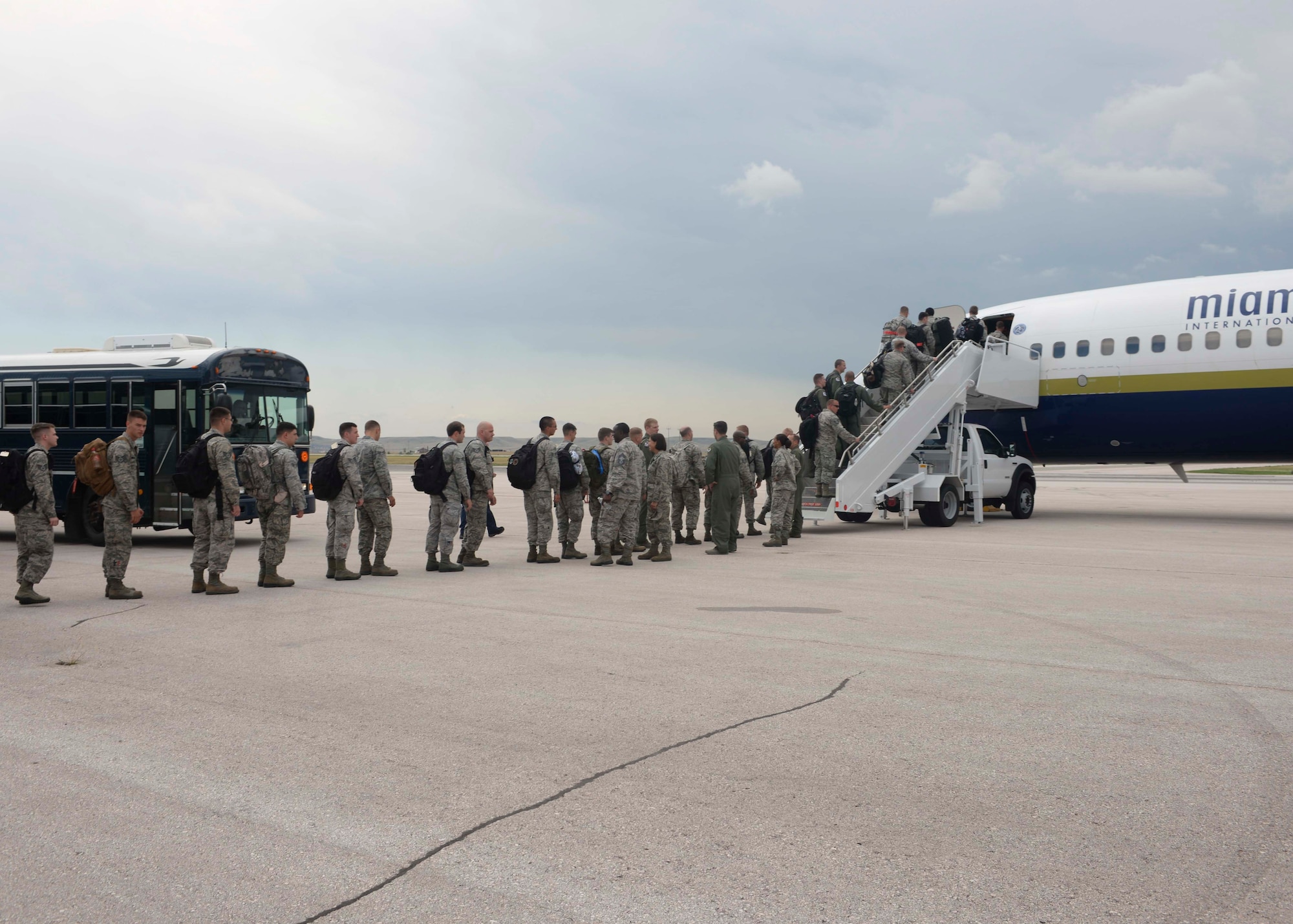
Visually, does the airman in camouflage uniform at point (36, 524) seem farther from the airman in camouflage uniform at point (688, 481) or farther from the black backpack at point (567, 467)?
the airman in camouflage uniform at point (688, 481)

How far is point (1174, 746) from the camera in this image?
4652 mm

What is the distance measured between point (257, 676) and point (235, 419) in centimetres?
956

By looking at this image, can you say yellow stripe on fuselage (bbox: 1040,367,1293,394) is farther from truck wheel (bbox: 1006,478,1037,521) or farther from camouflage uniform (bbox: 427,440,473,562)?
camouflage uniform (bbox: 427,440,473,562)

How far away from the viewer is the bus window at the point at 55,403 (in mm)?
15211

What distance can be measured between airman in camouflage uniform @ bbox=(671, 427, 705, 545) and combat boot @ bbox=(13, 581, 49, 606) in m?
8.03

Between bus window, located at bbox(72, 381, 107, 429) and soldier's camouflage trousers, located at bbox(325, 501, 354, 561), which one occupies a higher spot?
bus window, located at bbox(72, 381, 107, 429)

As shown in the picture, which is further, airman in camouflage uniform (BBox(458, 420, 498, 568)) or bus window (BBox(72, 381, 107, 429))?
bus window (BBox(72, 381, 107, 429))

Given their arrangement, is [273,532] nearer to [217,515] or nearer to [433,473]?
[217,515]

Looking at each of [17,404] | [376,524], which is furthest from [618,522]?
[17,404]

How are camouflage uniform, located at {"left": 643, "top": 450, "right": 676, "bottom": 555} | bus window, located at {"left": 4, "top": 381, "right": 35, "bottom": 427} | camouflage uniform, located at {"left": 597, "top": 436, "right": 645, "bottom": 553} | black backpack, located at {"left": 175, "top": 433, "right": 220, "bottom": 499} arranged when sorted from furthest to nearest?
bus window, located at {"left": 4, "top": 381, "right": 35, "bottom": 427}, camouflage uniform, located at {"left": 643, "top": 450, "right": 676, "bottom": 555}, camouflage uniform, located at {"left": 597, "top": 436, "right": 645, "bottom": 553}, black backpack, located at {"left": 175, "top": 433, "right": 220, "bottom": 499}

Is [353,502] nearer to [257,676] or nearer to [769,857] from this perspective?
[257,676]

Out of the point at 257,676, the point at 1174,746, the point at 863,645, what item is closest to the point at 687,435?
the point at 863,645

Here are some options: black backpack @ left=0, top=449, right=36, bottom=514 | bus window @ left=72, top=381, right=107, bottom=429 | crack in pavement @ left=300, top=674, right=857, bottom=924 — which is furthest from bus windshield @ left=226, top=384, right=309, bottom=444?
crack in pavement @ left=300, top=674, right=857, bottom=924

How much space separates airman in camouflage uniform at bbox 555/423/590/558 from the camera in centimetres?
1253
